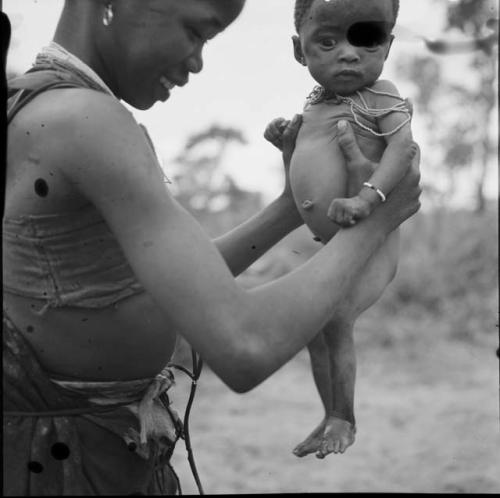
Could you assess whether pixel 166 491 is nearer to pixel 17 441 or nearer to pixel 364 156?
pixel 17 441

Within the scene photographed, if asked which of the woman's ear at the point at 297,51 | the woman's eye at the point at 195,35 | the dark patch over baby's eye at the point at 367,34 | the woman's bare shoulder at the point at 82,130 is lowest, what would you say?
the woman's bare shoulder at the point at 82,130

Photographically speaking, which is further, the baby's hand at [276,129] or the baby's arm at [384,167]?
the baby's hand at [276,129]

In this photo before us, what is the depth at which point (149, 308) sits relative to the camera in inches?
63.4

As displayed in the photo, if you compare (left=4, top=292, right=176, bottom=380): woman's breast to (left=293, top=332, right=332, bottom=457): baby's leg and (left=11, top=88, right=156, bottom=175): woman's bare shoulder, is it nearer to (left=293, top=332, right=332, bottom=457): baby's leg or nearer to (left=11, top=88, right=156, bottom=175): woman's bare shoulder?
(left=11, top=88, right=156, bottom=175): woman's bare shoulder

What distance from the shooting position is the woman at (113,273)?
137cm

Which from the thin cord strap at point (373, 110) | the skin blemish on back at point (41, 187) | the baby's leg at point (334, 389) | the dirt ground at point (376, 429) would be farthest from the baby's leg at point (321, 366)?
the dirt ground at point (376, 429)

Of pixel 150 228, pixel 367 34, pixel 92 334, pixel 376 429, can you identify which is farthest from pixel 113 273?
pixel 376 429

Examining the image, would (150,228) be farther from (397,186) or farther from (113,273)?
(397,186)

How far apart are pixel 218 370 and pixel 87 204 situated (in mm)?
365

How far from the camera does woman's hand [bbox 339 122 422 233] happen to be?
162 cm

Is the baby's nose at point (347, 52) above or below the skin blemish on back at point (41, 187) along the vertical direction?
above

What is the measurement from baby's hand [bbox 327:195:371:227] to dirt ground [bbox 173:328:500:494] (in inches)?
141

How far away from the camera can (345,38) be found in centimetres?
165

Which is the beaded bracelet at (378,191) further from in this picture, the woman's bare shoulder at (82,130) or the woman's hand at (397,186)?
the woman's bare shoulder at (82,130)
